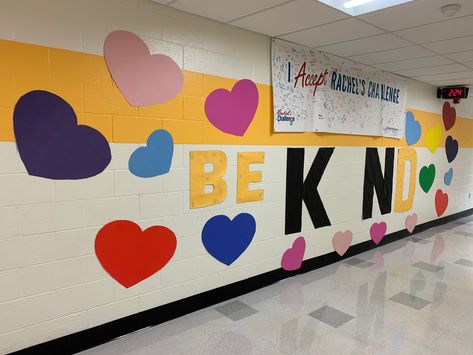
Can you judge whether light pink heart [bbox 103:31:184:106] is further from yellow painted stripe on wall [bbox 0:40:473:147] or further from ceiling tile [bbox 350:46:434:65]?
ceiling tile [bbox 350:46:434:65]

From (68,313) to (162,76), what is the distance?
1.70 metres

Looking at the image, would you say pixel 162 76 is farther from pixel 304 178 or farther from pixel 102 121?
pixel 304 178

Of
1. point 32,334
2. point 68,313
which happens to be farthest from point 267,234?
point 32,334

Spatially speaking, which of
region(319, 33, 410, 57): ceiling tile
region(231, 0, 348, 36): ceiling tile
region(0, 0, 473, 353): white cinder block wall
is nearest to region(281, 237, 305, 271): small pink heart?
region(0, 0, 473, 353): white cinder block wall

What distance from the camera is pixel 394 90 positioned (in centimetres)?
468

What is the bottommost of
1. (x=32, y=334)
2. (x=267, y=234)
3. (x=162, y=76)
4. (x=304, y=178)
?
(x=32, y=334)

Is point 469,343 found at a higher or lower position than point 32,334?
lower

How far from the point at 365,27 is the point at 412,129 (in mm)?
2866

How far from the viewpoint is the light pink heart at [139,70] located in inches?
90.4

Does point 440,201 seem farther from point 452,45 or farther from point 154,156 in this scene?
point 154,156

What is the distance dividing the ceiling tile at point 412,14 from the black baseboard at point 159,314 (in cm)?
237

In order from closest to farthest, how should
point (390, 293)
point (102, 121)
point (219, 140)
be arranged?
point (102, 121)
point (219, 140)
point (390, 293)

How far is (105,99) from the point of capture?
2281mm

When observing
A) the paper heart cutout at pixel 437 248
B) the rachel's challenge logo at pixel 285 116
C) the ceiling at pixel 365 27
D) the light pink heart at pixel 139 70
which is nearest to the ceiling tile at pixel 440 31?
the ceiling at pixel 365 27
